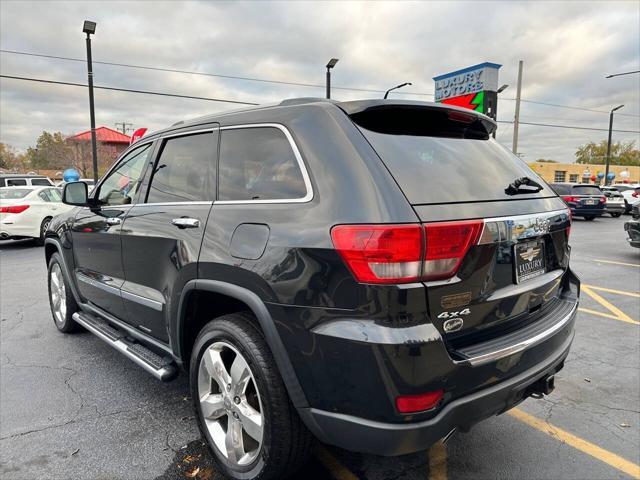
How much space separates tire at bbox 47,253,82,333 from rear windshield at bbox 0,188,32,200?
8411 millimetres

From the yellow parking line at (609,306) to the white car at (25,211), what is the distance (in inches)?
449

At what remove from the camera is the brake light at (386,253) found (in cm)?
170

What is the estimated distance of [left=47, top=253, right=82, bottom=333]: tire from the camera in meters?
4.40

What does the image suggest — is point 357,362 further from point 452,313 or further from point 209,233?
point 209,233

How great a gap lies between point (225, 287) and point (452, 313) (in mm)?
1069

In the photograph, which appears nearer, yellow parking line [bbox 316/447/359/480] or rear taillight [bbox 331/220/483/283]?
rear taillight [bbox 331/220/483/283]

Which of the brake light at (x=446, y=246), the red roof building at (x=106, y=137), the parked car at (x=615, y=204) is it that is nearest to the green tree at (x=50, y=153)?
the red roof building at (x=106, y=137)

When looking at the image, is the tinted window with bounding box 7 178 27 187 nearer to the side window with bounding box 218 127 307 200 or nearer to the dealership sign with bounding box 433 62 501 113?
the dealership sign with bounding box 433 62 501 113

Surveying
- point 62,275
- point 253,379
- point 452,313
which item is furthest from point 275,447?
point 62,275

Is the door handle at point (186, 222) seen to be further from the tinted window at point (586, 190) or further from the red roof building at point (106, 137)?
the red roof building at point (106, 137)

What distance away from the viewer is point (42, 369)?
3.79 metres

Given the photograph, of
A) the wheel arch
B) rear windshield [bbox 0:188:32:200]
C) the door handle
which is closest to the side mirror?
the door handle

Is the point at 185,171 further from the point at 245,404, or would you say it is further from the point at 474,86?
the point at 474,86

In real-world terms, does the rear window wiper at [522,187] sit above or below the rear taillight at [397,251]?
above
